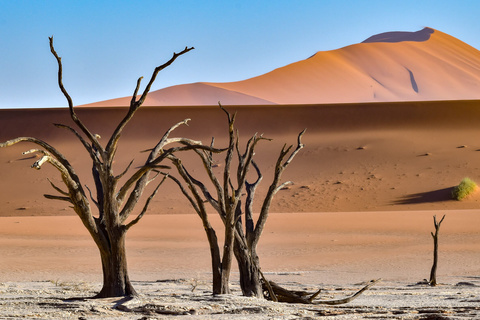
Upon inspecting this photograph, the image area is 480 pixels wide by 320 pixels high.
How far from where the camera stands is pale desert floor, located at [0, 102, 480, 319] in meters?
8.64

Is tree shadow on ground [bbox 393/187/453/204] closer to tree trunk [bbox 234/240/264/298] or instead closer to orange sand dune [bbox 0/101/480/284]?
orange sand dune [bbox 0/101/480/284]

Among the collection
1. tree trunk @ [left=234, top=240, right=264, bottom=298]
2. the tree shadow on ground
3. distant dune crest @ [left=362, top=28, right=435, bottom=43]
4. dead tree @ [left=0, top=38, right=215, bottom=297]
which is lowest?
tree trunk @ [left=234, top=240, right=264, bottom=298]

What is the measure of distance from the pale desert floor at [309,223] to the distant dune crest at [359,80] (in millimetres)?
51264

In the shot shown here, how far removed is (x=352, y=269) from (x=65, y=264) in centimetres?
588

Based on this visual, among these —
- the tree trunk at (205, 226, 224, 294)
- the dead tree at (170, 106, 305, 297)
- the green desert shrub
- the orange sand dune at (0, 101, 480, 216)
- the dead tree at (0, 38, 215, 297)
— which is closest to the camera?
the dead tree at (0, 38, 215, 297)

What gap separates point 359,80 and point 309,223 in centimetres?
8160

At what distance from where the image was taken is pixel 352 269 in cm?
1424

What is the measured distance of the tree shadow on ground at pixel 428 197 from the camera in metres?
30.6

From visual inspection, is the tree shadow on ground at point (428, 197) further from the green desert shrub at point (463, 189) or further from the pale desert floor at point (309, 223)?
the green desert shrub at point (463, 189)

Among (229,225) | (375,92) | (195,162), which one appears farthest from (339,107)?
(375,92)

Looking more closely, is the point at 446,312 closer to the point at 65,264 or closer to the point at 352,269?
the point at 352,269

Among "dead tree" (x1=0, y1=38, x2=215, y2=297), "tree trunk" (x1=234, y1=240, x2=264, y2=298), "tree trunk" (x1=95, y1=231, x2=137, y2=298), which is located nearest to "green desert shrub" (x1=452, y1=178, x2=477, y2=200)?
"tree trunk" (x1=234, y1=240, x2=264, y2=298)

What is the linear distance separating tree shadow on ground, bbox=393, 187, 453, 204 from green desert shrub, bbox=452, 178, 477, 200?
34 centimetres

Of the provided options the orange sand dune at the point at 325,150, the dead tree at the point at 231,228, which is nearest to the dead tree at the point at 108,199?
the dead tree at the point at 231,228
